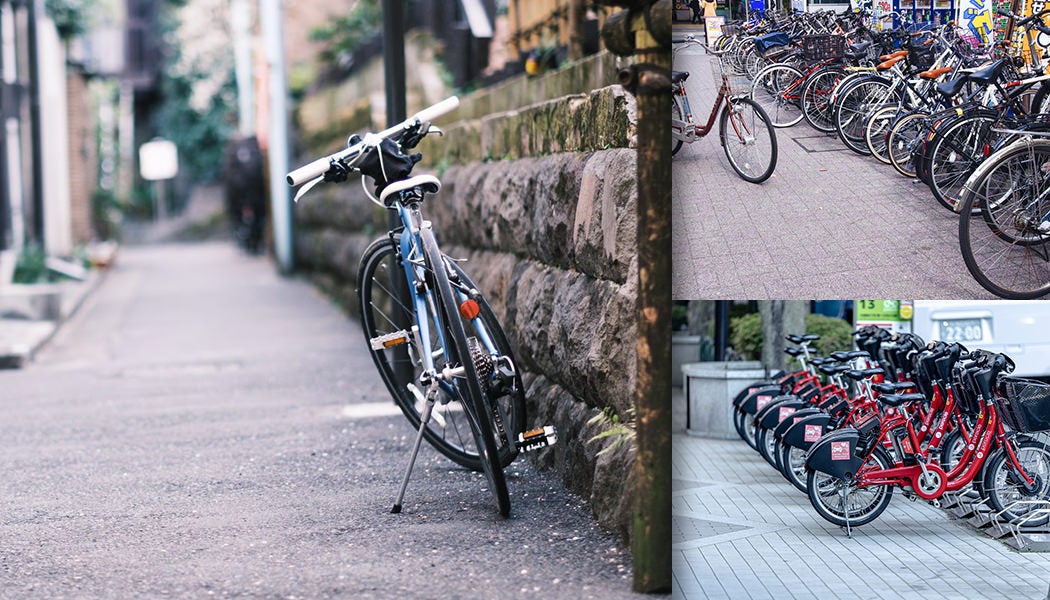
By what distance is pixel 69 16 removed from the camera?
23625 mm

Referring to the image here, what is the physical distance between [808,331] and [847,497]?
0.53 m

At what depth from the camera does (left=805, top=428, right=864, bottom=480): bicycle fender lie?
4.91 metres

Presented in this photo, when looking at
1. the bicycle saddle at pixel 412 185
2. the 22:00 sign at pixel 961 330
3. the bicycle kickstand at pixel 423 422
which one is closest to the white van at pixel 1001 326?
the 22:00 sign at pixel 961 330

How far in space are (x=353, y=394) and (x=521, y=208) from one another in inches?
96.8

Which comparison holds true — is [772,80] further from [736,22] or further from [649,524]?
[649,524]

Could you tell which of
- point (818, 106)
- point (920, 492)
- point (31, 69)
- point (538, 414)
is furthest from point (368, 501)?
point (31, 69)

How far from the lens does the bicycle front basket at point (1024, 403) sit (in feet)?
12.1

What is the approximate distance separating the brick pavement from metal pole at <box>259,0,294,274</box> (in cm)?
1604

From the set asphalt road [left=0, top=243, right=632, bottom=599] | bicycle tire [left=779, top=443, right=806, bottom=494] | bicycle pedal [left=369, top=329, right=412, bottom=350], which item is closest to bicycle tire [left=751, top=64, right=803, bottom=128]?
bicycle tire [left=779, top=443, right=806, bottom=494]

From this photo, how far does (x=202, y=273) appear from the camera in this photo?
870 inches

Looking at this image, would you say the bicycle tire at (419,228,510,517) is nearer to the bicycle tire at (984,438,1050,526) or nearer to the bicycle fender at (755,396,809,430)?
the bicycle fender at (755,396,809,430)

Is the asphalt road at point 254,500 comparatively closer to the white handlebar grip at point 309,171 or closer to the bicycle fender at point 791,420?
the bicycle fender at point 791,420

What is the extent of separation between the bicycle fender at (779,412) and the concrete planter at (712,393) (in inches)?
17.8

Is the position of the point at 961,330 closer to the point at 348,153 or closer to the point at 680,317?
Answer: the point at 680,317
